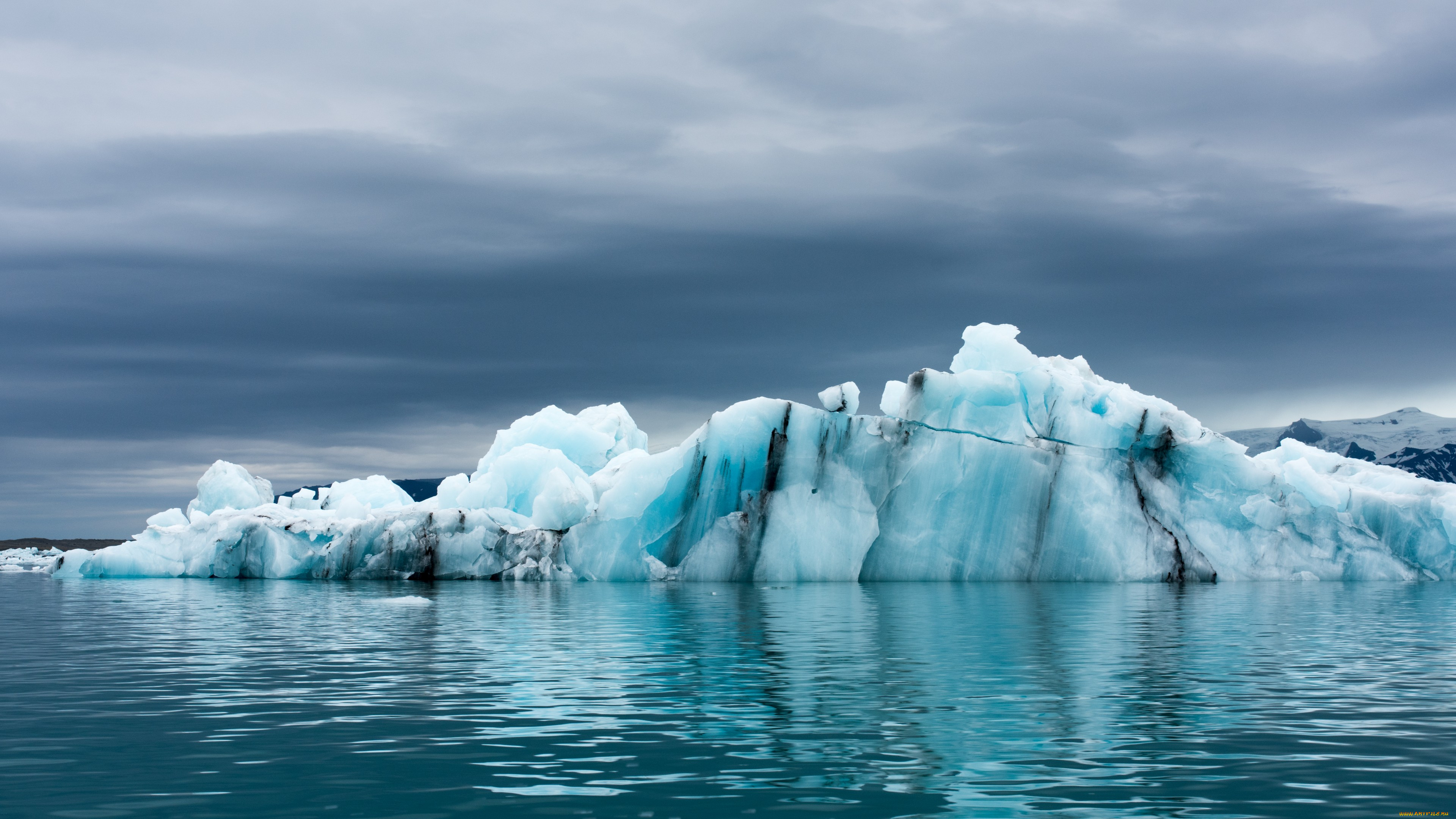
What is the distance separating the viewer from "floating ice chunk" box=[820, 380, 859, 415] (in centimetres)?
3875

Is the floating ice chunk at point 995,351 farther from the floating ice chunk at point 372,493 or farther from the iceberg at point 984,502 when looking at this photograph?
the floating ice chunk at point 372,493

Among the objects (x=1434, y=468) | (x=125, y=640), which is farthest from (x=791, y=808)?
(x=1434, y=468)

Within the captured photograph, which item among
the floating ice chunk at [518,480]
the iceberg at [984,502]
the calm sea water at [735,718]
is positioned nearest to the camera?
the calm sea water at [735,718]

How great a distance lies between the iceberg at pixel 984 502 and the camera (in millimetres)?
36750

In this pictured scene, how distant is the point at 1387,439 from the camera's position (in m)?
105

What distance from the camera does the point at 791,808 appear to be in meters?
6.91

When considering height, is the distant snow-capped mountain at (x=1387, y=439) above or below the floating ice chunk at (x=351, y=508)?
above

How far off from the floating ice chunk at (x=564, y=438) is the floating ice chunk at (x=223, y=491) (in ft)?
A: 43.9

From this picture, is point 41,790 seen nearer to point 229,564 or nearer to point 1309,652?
point 1309,652

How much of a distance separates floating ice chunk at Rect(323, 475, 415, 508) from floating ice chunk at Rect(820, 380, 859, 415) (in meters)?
21.2

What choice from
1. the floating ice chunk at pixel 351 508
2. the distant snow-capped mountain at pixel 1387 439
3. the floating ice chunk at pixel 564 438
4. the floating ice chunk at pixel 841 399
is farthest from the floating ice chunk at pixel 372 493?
the distant snow-capped mountain at pixel 1387 439

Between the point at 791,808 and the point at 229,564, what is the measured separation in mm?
42600

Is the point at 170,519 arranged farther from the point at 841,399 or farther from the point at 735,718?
the point at 735,718

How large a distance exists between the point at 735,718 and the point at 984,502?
27.9 m
